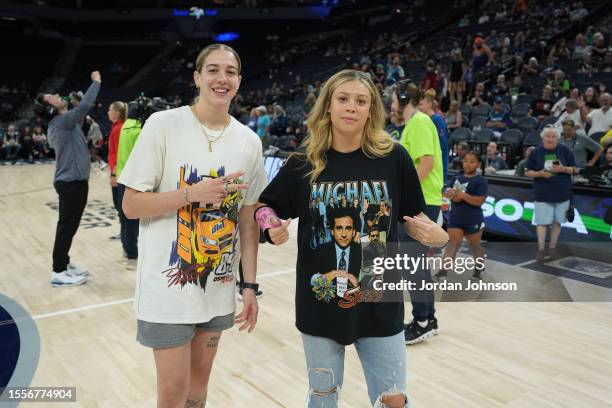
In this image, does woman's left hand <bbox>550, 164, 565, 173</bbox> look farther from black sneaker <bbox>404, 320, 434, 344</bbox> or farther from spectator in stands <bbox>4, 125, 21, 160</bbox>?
spectator in stands <bbox>4, 125, 21, 160</bbox>

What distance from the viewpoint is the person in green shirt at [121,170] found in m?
4.61

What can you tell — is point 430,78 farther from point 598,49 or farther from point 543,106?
point 598,49

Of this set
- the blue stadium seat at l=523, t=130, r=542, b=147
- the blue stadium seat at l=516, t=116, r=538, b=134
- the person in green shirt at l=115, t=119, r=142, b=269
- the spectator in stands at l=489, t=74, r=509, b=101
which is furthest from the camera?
the spectator in stands at l=489, t=74, r=509, b=101

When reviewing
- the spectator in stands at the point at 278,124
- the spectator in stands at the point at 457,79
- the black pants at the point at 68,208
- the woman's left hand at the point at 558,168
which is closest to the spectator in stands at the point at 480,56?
the spectator in stands at the point at 457,79

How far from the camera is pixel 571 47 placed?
40.2 ft

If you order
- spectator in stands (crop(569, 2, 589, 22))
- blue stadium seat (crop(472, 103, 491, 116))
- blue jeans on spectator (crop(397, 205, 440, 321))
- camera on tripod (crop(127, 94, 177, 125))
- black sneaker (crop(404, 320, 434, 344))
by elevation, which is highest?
spectator in stands (crop(569, 2, 589, 22))

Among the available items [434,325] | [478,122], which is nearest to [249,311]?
[434,325]

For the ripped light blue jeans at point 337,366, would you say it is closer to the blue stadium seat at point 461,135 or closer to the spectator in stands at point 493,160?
the spectator in stands at point 493,160

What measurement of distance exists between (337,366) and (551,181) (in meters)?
4.47

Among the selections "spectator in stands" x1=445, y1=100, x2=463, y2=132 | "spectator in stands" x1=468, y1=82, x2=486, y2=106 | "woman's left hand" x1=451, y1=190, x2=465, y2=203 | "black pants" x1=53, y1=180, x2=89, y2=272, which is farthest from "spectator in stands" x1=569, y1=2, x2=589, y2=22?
"black pants" x1=53, y1=180, x2=89, y2=272

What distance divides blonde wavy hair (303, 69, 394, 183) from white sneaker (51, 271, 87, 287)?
3776 millimetres

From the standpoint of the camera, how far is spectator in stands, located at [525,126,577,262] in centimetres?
531

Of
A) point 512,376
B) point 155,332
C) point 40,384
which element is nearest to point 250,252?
point 155,332

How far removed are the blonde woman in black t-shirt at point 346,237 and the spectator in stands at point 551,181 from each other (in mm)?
4159
